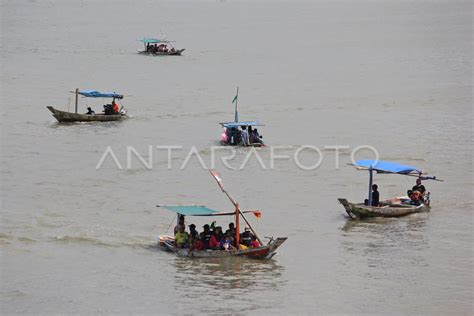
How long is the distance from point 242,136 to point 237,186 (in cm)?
513

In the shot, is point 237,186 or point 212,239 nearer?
point 212,239

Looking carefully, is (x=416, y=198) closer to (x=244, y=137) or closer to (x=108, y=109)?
(x=244, y=137)

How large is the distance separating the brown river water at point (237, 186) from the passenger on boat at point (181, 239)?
1.07 ft

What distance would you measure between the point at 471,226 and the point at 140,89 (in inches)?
970

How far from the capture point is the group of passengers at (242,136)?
94.9 ft

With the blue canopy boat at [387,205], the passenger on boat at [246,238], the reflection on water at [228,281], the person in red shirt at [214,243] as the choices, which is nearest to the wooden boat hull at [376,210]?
the blue canopy boat at [387,205]

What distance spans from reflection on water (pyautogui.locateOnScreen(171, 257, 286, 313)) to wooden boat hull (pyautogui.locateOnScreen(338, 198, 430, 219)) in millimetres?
3437

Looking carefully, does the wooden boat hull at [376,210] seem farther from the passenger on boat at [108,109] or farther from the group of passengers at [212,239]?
the passenger on boat at [108,109]

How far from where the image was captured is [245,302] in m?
15.4

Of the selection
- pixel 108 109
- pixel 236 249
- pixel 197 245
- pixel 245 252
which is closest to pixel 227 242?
pixel 236 249

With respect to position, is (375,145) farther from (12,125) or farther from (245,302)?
(245,302)

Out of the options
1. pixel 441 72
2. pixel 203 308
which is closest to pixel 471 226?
pixel 203 308

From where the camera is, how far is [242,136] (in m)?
28.9

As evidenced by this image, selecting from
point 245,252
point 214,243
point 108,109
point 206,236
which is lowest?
point 245,252
